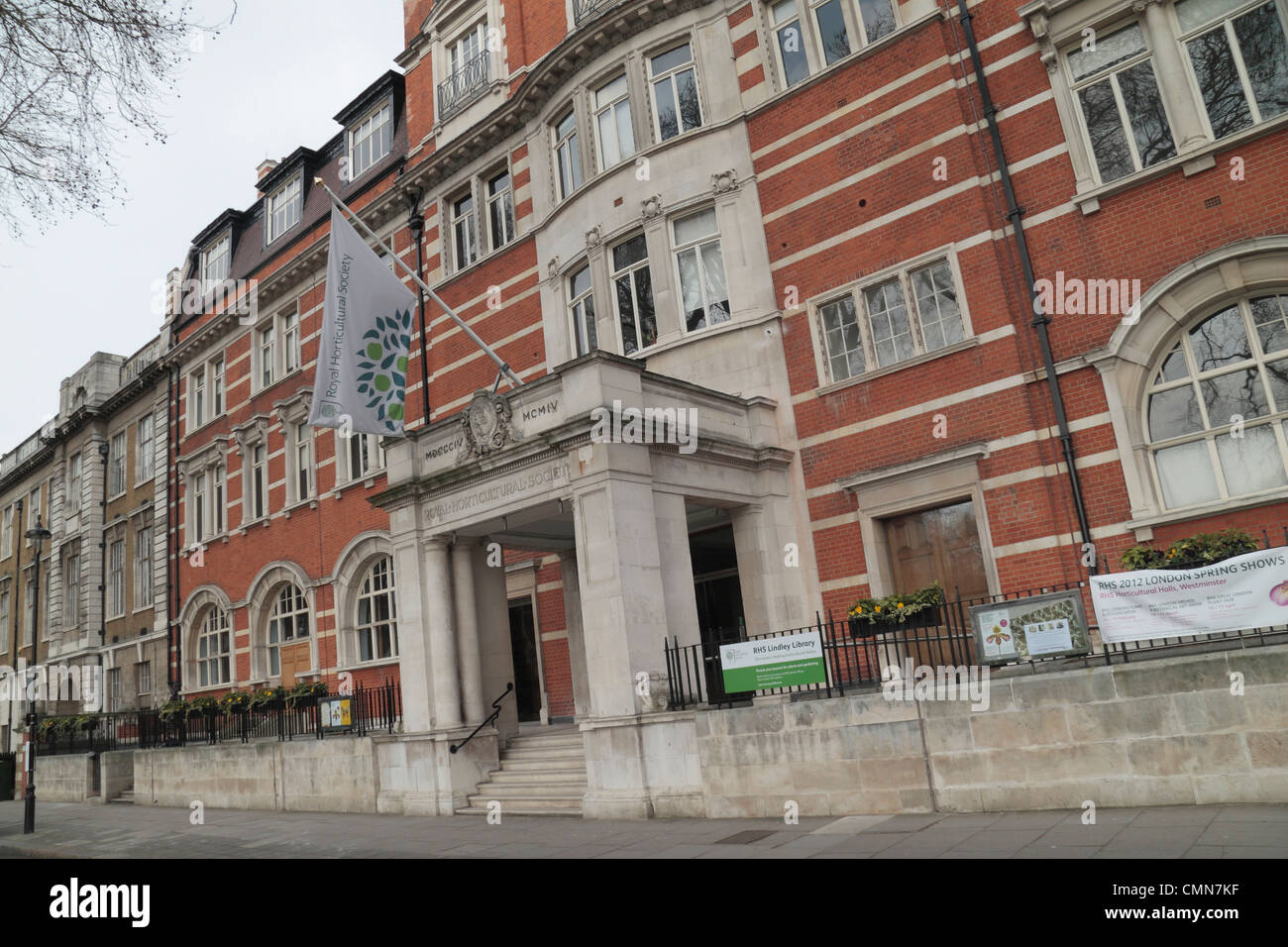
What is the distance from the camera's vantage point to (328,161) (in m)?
28.3

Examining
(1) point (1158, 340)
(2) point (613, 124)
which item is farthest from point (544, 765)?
(2) point (613, 124)

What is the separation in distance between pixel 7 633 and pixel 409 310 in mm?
40509

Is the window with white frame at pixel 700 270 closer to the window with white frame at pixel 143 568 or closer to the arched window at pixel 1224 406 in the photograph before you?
the arched window at pixel 1224 406

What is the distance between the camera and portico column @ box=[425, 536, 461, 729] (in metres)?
14.4

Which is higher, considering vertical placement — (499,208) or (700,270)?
(499,208)

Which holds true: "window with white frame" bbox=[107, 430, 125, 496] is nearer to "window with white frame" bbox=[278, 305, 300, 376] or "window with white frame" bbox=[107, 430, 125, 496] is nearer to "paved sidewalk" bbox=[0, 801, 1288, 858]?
"window with white frame" bbox=[278, 305, 300, 376]

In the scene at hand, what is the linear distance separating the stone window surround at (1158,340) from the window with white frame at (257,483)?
23409 mm

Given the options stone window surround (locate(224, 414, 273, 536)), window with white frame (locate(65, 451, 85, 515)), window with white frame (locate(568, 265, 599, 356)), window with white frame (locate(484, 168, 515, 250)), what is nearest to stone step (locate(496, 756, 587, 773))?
window with white frame (locate(568, 265, 599, 356))

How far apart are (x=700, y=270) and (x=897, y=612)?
299 inches

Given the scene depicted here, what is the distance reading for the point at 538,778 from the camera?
13695mm

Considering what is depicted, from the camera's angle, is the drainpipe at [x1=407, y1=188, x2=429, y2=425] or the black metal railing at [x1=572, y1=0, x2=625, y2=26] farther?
the drainpipe at [x1=407, y1=188, x2=429, y2=425]

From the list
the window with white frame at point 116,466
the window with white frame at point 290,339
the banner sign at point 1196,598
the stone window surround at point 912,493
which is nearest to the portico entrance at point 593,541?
the stone window surround at point 912,493

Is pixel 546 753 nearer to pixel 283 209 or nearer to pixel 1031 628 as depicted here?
pixel 1031 628

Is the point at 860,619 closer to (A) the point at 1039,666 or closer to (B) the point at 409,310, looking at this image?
(A) the point at 1039,666
